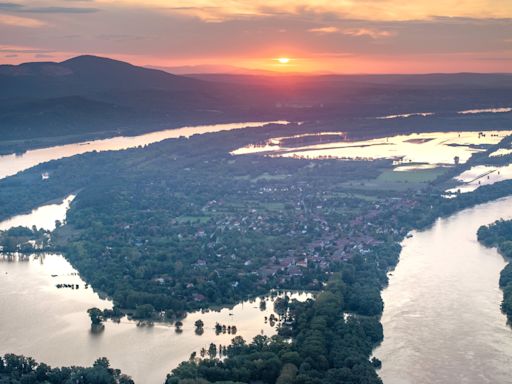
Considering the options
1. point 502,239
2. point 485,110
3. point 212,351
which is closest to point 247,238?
point 502,239

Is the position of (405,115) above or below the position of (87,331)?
above

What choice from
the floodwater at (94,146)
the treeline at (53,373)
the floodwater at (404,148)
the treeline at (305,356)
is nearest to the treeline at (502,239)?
the treeline at (305,356)

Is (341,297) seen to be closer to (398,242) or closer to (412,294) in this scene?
(412,294)

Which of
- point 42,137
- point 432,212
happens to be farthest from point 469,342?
point 42,137

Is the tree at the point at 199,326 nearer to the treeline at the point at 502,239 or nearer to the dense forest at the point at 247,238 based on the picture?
the dense forest at the point at 247,238

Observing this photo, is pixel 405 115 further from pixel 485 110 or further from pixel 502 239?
pixel 502 239

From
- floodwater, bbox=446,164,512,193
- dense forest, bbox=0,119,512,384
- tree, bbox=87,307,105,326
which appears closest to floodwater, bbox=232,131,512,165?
floodwater, bbox=446,164,512,193
